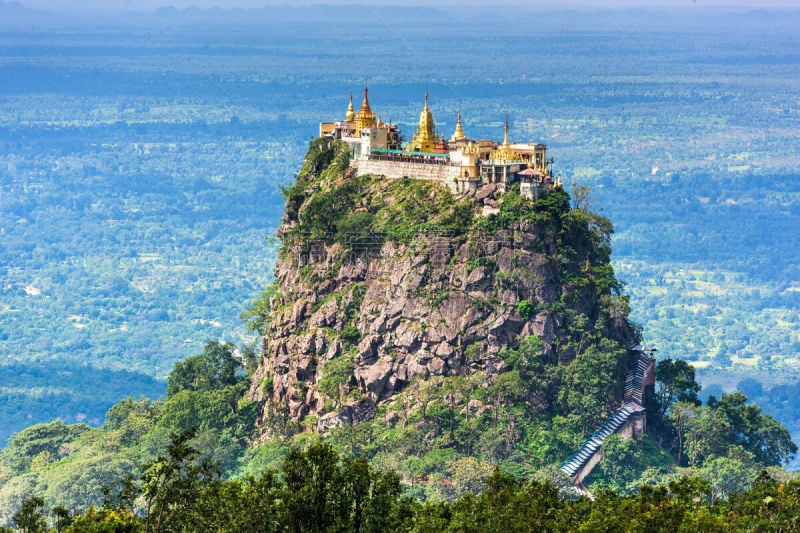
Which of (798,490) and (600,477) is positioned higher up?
(798,490)

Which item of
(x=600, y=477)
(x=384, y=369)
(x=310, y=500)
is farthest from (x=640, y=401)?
(x=310, y=500)

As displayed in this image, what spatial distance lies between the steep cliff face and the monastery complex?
0.63 meters

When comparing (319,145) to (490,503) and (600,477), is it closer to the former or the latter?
(600,477)

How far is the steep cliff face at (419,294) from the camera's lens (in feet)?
273

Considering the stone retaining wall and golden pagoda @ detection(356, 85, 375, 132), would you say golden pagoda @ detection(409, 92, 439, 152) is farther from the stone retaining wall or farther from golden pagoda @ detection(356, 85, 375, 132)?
golden pagoda @ detection(356, 85, 375, 132)

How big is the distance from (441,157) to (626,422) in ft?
48.3

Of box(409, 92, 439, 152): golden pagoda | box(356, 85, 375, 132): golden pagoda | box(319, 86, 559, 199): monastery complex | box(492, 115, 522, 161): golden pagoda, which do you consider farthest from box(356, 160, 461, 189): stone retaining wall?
box(356, 85, 375, 132): golden pagoda

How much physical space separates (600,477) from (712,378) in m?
78.5

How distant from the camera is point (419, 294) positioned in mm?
84312

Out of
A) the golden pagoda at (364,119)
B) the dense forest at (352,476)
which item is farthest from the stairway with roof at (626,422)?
the golden pagoda at (364,119)

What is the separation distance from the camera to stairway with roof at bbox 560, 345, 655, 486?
263 ft

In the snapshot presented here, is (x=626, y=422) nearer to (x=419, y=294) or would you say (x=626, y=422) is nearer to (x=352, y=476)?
(x=419, y=294)

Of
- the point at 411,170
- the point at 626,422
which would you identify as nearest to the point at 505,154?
the point at 411,170

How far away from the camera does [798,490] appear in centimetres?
6003
